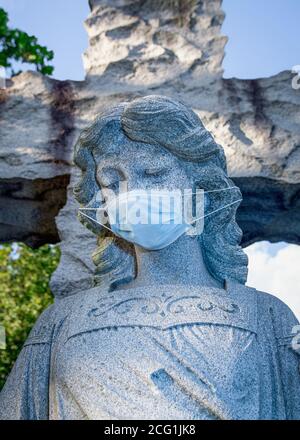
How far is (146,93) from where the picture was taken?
5.03 m

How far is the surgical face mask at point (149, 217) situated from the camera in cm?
348

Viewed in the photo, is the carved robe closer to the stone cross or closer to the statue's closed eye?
the statue's closed eye

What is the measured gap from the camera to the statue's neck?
11.8ft

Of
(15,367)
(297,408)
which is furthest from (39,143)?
(297,408)

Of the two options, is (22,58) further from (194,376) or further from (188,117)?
(194,376)

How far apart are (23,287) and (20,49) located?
421 centimetres

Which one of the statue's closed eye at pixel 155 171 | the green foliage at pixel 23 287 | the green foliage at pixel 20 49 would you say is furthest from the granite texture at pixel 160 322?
the green foliage at pixel 23 287

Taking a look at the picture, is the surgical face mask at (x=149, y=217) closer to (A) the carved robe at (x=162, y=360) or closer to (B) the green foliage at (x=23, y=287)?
(A) the carved robe at (x=162, y=360)

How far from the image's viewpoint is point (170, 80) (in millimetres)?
5059

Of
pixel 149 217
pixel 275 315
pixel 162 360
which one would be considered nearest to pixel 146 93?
pixel 149 217

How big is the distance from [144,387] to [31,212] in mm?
2328

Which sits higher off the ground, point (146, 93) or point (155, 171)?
point (146, 93)

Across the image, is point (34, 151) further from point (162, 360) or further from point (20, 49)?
point (20, 49)

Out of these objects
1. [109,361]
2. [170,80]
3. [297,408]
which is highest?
[170,80]
